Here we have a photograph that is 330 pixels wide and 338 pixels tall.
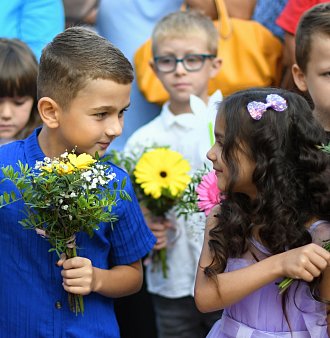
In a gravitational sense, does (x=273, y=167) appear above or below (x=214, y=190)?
above

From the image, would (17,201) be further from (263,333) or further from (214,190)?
(263,333)

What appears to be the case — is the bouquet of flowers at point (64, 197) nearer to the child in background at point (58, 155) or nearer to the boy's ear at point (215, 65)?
the child in background at point (58, 155)

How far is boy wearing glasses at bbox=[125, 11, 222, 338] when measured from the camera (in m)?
4.71

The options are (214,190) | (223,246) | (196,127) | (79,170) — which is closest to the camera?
(79,170)

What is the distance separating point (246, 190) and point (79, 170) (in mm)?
714

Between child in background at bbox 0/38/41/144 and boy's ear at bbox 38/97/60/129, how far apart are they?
46.6 inches

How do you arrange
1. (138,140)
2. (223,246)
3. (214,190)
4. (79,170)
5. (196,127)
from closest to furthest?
(79,170) → (223,246) → (214,190) → (196,127) → (138,140)

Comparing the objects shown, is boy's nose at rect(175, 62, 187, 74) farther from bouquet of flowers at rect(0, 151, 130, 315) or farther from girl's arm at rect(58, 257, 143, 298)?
bouquet of flowers at rect(0, 151, 130, 315)

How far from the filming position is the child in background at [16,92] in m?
4.53

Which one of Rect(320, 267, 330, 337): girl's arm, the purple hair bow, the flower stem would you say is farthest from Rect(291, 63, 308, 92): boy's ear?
the flower stem

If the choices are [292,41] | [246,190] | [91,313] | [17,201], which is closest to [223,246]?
[246,190]

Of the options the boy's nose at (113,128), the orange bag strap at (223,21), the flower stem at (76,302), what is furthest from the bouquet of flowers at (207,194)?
the orange bag strap at (223,21)

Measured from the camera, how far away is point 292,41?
16.2ft

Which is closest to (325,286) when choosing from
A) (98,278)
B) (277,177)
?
(277,177)
